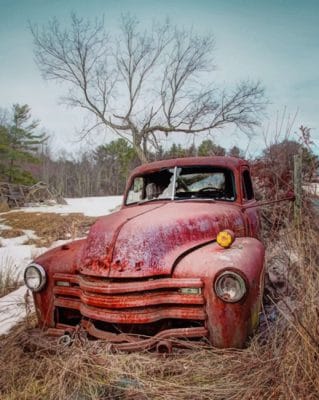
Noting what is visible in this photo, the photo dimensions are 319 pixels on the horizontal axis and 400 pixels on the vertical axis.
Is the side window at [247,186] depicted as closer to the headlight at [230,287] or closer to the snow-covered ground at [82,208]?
the headlight at [230,287]

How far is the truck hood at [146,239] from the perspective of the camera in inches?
106

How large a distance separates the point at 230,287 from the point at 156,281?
0.57 metres

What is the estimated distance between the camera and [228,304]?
247 centimetres

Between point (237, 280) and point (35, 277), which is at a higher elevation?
point (237, 280)

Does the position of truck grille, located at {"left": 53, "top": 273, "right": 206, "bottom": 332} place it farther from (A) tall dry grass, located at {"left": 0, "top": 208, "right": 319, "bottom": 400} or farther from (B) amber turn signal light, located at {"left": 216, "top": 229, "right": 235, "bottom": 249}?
(B) amber turn signal light, located at {"left": 216, "top": 229, "right": 235, "bottom": 249}

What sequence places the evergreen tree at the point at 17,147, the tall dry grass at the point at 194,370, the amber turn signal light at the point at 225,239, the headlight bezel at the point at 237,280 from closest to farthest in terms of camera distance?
the tall dry grass at the point at 194,370 → the headlight bezel at the point at 237,280 → the amber turn signal light at the point at 225,239 → the evergreen tree at the point at 17,147

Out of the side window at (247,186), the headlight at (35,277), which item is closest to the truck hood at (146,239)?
the headlight at (35,277)

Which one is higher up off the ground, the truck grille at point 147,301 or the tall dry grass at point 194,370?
the truck grille at point 147,301

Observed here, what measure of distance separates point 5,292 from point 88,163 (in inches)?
2139

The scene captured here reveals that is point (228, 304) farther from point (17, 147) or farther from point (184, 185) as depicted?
point (17, 147)

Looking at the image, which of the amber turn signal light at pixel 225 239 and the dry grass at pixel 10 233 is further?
the dry grass at pixel 10 233

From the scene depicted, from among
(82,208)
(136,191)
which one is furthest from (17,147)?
(136,191)

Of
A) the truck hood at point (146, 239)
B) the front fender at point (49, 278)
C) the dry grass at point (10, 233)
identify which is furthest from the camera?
the dry grass at point (10, 233)

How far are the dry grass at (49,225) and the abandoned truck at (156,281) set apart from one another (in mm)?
5340
